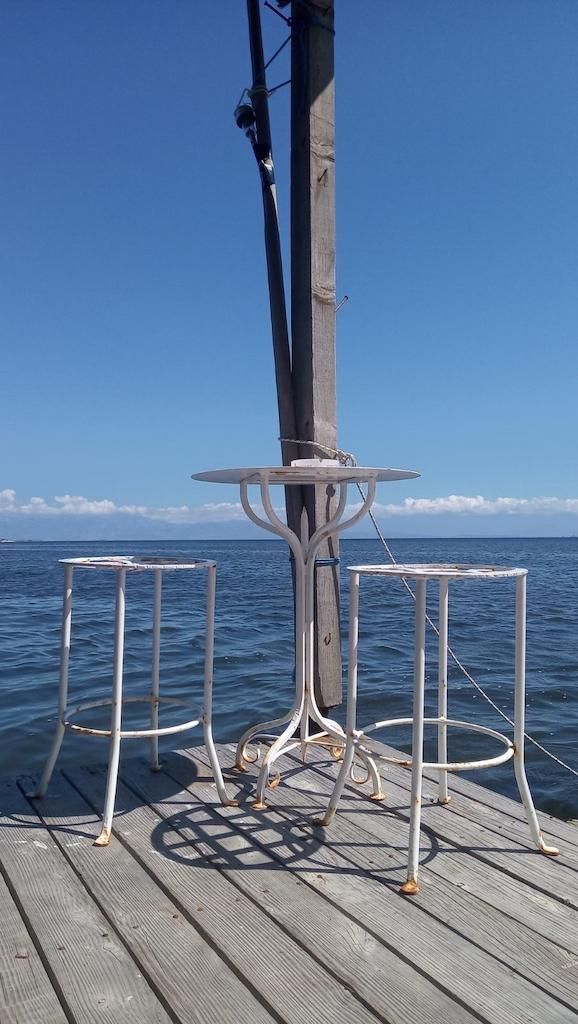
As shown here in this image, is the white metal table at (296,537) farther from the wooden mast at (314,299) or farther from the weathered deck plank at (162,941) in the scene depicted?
the weathered deck plank at (162,941)

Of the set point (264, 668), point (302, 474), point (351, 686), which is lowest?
point (264, 668)

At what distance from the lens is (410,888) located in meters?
2.16

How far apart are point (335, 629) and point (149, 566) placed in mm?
1434

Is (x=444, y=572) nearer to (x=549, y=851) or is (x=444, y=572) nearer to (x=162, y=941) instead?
(x=549, y=851)

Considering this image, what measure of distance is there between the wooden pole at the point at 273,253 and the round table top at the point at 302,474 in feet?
2.14

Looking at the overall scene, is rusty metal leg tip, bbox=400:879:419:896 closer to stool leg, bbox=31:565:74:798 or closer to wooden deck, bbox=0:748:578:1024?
wooden deck, bbox=0:748:578:1024

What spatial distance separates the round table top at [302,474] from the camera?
269 cm

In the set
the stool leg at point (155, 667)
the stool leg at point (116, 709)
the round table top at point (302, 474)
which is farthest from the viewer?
the stool leg at point (155, 667)

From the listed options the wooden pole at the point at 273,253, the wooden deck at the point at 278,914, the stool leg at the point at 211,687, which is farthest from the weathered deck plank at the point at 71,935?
the wooden pole at the point at 273,253

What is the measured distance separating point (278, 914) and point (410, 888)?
40 centimetres

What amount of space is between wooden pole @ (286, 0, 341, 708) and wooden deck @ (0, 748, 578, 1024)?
108 centimetres

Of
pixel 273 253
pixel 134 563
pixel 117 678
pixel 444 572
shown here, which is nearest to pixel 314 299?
pixel 273 253

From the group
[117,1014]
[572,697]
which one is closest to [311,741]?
[117,1014]

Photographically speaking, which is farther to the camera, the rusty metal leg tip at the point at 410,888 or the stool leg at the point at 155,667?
the stool leg at the point at 155,667
